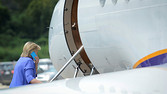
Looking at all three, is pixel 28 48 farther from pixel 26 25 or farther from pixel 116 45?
pixel 26 25

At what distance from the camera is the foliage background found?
56375 millimetres

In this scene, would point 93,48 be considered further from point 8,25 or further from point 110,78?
point 8,25

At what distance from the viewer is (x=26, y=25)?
6291cm

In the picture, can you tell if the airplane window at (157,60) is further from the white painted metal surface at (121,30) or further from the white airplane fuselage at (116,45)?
the white painted metal surface at (121,30)

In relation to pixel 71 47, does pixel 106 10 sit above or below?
above

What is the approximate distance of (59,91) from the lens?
364 centimetres

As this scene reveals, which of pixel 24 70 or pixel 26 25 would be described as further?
pixel 26 25

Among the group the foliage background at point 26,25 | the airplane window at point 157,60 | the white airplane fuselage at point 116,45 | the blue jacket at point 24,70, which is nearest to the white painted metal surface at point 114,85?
the white airplane fuselage at point 116,45

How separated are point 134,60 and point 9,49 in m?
50.9

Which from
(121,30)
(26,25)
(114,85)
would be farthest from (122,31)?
(26,25)

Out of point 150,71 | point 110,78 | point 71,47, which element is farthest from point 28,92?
point 71,47

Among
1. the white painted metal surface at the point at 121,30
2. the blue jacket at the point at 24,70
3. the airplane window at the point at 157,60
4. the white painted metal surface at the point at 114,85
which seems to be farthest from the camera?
the blue jacket at the point at 24,70

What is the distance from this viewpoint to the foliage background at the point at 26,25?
56.4m

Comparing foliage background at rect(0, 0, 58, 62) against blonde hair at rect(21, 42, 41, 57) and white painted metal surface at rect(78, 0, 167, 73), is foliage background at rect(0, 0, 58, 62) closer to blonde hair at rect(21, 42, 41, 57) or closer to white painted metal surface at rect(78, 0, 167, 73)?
white painted metal surface at rect(78, 0, 167, 73)
